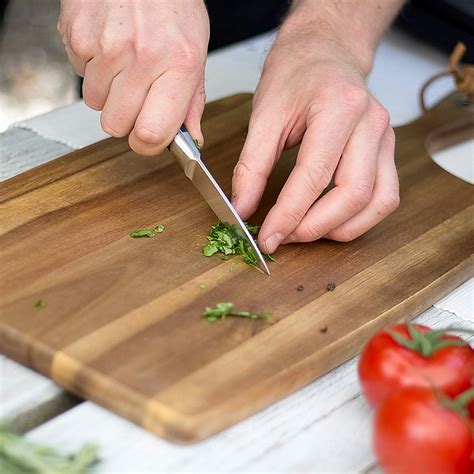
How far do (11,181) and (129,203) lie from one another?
25cm

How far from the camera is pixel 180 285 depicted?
168 centimetres

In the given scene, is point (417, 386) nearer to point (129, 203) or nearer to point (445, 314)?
point (445, 314)

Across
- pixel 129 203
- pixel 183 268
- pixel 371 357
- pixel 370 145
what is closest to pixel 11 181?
pixel 129 203

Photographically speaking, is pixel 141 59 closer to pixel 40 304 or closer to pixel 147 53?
pixel 147 53

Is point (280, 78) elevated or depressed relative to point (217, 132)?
elevated

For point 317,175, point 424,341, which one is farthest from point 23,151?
point 424,341

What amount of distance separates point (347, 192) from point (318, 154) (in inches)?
3.7

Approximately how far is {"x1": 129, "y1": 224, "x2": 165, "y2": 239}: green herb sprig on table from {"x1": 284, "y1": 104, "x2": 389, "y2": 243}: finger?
0.25 metres

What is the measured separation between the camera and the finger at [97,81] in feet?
5.79

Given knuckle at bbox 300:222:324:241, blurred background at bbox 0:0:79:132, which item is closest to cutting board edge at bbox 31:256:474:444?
knuckle at bbox 300:222:324:241

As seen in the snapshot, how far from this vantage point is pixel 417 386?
1.34 metres

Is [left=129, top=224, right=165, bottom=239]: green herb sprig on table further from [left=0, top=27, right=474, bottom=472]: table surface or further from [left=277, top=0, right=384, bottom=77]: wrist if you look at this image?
[left=277, top=0, right=384, bottom=77]: wrist

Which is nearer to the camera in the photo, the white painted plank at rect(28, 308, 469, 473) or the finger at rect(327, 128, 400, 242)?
the white painted plank at rect(28, 308, 469, 473)

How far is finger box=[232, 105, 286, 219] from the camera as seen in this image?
186 cm
